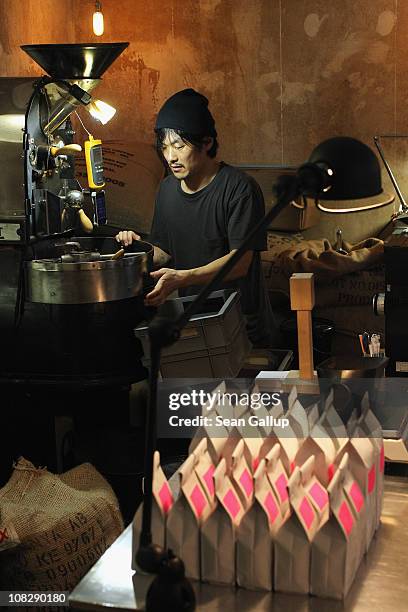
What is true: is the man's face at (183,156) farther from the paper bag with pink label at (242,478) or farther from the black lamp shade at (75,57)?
the paper bag with pink label at (242,478)

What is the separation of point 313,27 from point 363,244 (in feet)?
5.23

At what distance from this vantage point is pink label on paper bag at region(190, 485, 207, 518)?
182 centimetres

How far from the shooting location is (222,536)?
5.93 feet

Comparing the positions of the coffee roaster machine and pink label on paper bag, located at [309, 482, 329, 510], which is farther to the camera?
the coffee roaster machine

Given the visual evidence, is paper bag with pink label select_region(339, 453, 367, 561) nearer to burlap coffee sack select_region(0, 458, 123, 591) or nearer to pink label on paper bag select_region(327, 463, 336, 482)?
pink label on paper bag select_region(327, 463, 336, 482)

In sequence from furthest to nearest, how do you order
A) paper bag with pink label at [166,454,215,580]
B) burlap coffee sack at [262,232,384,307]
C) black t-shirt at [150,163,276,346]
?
burlap coffee sack at [262,232,384,307], black t-shirt at [150,163,276,346], paper bag with pink label at [166,454,215,580]

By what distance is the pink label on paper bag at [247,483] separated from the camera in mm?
1846

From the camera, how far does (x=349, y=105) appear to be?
654 cm

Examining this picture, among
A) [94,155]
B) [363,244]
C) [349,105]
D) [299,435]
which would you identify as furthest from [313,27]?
[299,435]

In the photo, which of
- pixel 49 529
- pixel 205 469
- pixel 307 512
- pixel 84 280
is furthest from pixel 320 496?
pixel 84 280

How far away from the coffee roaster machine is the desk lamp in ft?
7.99

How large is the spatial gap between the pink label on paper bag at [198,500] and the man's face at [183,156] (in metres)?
2.81

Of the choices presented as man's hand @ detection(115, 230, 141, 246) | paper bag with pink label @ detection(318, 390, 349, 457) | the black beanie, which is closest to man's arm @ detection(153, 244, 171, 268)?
man's hand @ detection(115, 230, 141, 246)

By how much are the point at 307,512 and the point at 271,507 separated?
3.0 inches
